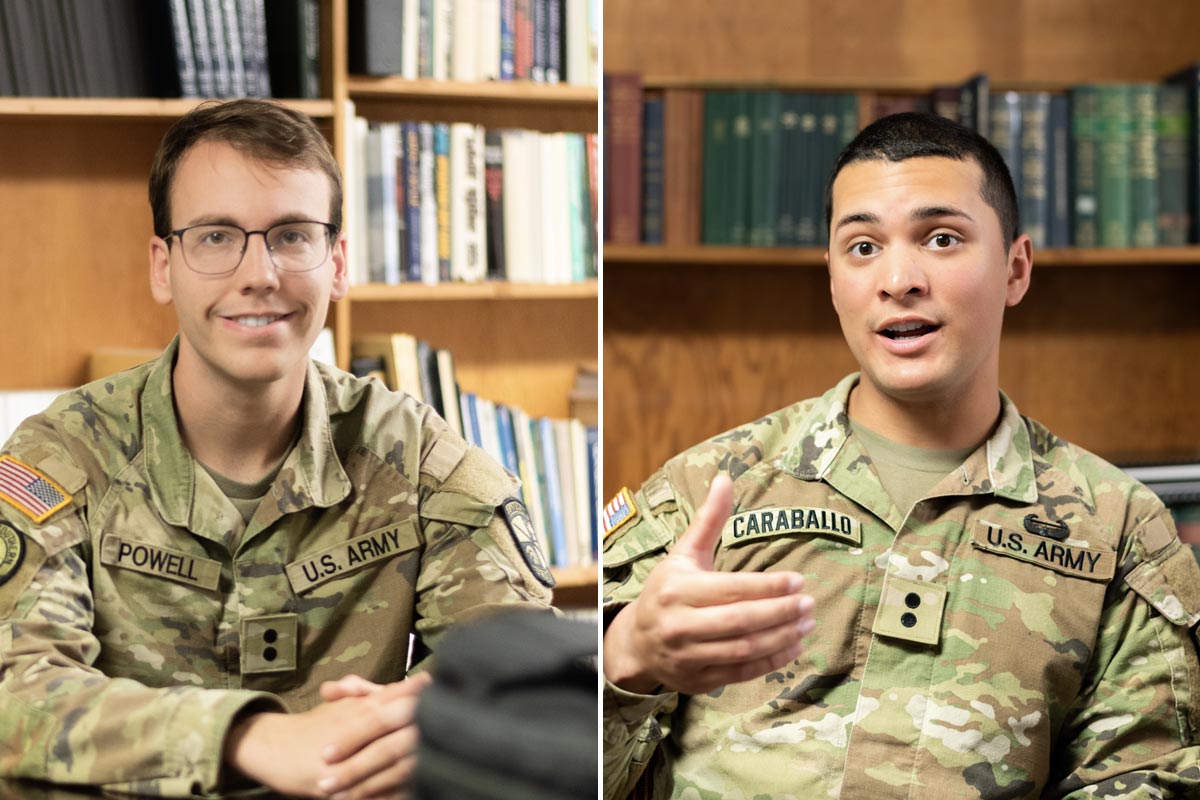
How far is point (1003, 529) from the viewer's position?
2.48 feet

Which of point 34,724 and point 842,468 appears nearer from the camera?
point 34,724

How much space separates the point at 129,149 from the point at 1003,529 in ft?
2.01

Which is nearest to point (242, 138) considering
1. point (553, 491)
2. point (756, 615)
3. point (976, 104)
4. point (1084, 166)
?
point (553, 491)

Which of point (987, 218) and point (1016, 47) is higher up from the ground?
point (1016, 47)

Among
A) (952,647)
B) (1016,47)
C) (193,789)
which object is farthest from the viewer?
(1016,47)

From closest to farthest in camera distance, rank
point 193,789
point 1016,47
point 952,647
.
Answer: point 193,789 → point 952,647 → point 1016,47

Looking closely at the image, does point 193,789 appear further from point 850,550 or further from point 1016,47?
point 1016,47

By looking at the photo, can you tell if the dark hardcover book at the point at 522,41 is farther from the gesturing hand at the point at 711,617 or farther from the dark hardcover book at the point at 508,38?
the gesturing hand at the point at 711,617

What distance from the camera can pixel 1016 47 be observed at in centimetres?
147

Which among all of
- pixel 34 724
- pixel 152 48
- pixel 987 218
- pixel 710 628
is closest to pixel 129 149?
pixel 152 48

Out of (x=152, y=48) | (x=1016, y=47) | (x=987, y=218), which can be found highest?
(x=1016, y=47)

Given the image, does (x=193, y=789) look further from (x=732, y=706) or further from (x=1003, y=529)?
(x=1003, y=529)

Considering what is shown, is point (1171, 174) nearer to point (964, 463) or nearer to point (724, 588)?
point (964, 463)

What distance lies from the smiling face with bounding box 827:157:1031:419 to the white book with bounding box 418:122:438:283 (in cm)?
27
